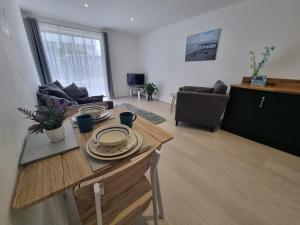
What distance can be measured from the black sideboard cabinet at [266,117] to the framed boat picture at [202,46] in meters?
1.23

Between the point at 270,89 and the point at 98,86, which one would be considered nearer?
the point at 270,89

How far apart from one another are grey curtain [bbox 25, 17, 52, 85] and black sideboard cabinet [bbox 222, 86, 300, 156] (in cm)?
440

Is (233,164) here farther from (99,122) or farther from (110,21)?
(110,21)

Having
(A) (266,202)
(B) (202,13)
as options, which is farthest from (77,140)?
(B) (202,13)

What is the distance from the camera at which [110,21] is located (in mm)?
3654

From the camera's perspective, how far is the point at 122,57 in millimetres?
5066

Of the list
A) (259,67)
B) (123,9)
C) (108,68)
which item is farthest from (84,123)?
(108,68)

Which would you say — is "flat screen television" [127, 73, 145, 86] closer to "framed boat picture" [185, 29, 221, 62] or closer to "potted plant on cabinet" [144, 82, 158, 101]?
"potted plant on cabinet" [144, 82, 158, 101]

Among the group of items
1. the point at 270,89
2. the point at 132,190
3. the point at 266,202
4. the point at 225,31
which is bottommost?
the point at 266,202

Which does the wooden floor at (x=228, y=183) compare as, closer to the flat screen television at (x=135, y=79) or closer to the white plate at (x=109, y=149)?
the white plate at (x=109, y=149)

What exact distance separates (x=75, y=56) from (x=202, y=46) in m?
3.64

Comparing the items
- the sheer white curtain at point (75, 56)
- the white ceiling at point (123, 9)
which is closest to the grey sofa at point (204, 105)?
the white ceiling at point (123, 9)

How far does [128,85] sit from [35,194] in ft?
16.9

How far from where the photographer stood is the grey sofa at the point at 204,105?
2.31m
